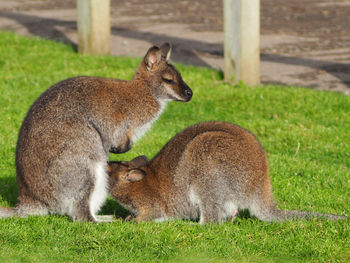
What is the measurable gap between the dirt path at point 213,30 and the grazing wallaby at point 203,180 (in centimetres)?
492

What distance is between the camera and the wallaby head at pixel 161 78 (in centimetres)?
627

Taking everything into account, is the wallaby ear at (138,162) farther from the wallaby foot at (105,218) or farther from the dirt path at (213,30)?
the dirt path at (213,30)

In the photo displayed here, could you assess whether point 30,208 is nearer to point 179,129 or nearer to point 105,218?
point 105,218

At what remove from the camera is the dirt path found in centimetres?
1164

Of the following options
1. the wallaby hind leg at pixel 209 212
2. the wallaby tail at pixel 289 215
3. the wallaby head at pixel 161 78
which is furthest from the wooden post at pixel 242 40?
the wallaby hind leg at pixel 209 212

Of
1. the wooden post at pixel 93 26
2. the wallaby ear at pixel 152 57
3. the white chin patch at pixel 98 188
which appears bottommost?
the white chin patch at pixel 98 188

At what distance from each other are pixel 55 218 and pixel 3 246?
75cm

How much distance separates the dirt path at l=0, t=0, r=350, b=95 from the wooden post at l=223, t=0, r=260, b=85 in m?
0.68

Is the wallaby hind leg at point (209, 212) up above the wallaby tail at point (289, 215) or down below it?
above

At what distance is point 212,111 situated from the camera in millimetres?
9586

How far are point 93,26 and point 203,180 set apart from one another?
707cm

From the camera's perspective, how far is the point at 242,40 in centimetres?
1036

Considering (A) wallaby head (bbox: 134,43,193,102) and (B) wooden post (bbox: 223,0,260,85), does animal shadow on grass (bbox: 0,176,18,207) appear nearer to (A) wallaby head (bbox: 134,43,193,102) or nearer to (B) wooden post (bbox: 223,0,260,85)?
(A) wallaby head (bbox: 134,43,193,102)

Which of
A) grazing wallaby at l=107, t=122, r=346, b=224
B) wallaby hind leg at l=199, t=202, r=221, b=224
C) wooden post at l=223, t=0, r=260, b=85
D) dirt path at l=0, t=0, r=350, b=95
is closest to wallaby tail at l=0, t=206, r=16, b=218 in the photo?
grazing wallaby at l=107, t=122, r=346, b=224
